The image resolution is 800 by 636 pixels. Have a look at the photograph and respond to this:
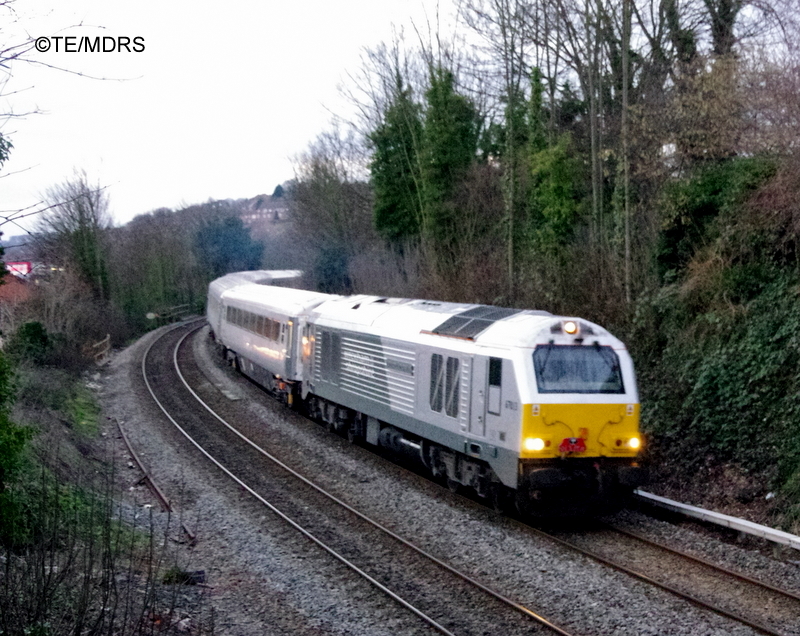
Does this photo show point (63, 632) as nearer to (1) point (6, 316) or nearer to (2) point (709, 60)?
(2) point (709, 60)

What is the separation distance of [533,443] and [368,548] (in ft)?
7.73

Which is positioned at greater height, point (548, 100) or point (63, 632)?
point (548, 100)

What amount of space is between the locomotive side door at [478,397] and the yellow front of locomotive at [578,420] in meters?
0.85

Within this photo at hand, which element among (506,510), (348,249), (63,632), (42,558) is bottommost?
(506,510)

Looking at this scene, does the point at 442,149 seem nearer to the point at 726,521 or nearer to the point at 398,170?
A: the point at 398,170

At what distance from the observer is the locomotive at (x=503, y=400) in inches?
412

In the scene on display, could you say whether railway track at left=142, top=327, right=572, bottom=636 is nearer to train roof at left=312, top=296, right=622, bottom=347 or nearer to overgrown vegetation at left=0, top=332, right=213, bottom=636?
overgrown vegetation at left=0, top=332, right=213, bottom=636

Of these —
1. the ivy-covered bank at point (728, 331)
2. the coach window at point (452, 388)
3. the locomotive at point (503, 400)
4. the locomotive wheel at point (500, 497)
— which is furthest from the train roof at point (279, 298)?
the locomotive wheel at point (500, 497)

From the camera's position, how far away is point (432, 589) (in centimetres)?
889

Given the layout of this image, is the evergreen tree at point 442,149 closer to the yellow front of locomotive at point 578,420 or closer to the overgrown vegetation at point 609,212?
the overgrown vegetation at point 609,212

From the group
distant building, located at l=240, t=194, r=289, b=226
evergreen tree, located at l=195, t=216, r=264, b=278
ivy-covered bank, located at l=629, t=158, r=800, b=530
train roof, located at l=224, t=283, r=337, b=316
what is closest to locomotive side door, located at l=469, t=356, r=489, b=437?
ivy-covered bank, located at l=629, t=158, r=800, b=530

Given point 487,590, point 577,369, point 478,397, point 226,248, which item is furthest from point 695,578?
point 226,248

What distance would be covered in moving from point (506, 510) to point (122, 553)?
5.00m

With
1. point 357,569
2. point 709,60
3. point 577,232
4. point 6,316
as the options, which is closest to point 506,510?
point 357,569
